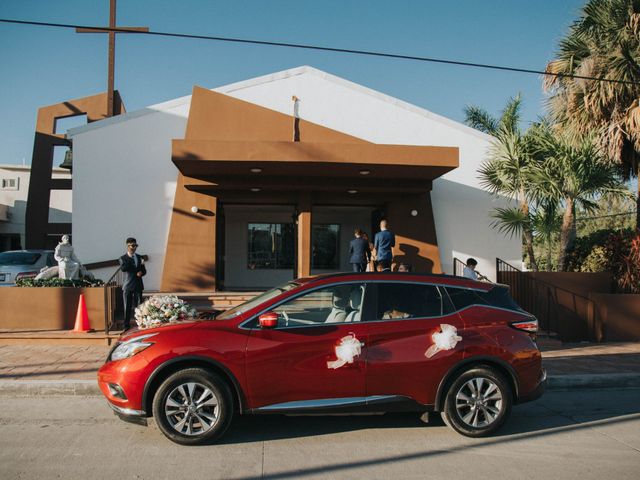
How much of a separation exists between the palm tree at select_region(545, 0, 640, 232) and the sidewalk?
14.7 ft

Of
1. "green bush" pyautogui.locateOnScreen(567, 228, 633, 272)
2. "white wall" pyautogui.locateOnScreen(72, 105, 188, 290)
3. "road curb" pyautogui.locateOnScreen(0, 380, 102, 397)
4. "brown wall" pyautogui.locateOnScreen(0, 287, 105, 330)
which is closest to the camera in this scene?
"road curb" pyautogui.locateOnScreen(0, 380, 102, 397)

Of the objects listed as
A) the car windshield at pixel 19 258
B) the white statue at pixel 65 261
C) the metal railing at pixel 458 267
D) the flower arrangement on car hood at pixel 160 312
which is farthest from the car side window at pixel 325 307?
the car windshield at pixel 19 258

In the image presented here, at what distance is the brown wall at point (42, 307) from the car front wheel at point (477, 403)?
26.1 feet

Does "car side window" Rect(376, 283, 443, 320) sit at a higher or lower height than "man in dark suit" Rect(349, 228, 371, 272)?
lower

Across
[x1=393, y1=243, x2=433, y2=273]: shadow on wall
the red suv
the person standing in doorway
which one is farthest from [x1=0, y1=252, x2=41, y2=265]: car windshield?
the red suv

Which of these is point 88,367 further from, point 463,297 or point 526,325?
point 526,325

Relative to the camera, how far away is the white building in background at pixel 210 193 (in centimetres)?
1473

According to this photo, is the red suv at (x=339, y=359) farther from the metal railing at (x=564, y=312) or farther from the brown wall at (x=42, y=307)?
the metal railing at (x=564, y=312)

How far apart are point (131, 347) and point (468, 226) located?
465 inches

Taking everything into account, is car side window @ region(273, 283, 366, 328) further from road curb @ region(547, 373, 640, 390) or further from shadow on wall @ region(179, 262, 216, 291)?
shadow on wall @ region(179, 262, 216, 291)

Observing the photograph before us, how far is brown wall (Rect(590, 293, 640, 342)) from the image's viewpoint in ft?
37.0

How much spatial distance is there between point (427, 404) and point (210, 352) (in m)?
2.18

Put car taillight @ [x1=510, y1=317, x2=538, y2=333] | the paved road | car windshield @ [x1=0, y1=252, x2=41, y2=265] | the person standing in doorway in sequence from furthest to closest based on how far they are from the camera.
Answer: car windshield @ [x1=0, y1=252, x2=41, y2=265]
the person standing in doorway
car taillight @ [x1=510, y1=317, x2=538, y2=333]
the paved road

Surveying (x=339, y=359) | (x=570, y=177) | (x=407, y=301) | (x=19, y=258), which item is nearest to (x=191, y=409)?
(x=339, y=359)
